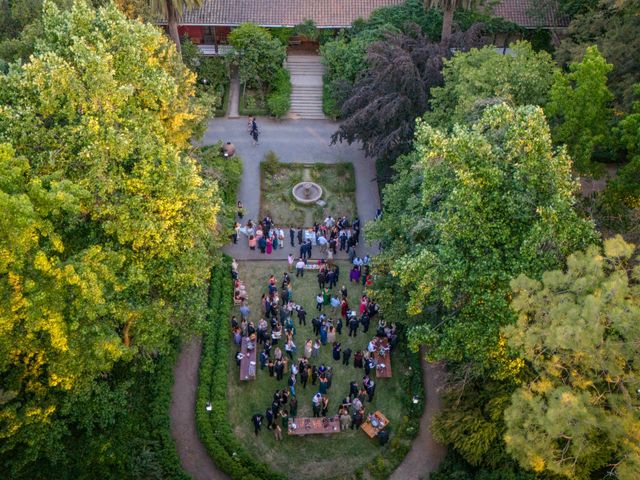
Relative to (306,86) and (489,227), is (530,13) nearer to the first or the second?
Result: (306,86)

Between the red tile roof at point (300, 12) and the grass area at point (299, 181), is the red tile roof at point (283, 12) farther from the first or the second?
the grass area at point (299, 181)

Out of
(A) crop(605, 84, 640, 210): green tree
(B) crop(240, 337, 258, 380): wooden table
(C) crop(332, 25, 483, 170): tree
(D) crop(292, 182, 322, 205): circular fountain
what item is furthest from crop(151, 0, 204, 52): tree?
(A) crop(605, 84, 640, 210): green tree

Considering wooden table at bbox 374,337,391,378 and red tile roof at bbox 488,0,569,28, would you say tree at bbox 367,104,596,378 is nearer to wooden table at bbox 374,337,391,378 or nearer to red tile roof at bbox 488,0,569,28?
wooden table at bbox 374,337,391,378

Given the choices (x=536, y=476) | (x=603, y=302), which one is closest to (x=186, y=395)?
(x=536, y=476)

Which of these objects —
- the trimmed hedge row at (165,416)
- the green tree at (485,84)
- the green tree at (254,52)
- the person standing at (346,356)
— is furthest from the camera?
the green tree at (254,52)

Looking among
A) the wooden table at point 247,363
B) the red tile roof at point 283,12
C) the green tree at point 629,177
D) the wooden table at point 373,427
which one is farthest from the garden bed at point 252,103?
the wooden table at point 373,427

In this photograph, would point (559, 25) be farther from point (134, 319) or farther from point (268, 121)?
point (134, 319)
